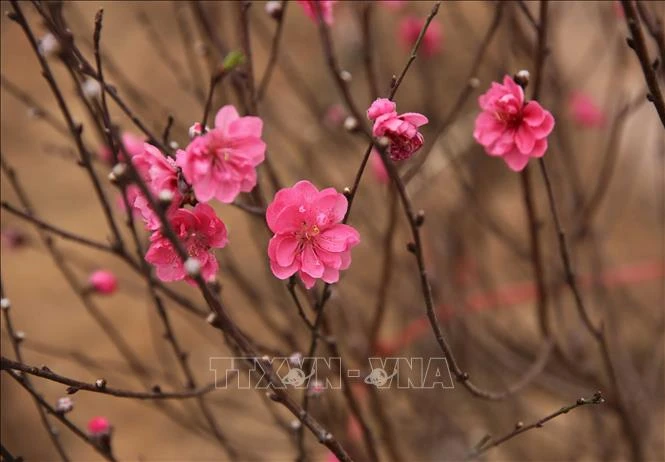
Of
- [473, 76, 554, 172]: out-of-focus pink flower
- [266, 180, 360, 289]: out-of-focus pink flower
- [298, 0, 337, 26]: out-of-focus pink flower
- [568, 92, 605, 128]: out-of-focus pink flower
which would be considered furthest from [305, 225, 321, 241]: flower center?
[568, 92, 605, 128]: out-of-focus pink flower

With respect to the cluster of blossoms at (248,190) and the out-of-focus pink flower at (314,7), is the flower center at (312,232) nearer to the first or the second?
the cluster of blossoms at (248,190)

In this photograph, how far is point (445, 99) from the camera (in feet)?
13.5

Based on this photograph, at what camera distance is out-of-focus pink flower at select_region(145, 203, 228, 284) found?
2.80ft

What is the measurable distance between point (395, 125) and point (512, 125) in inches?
8.7

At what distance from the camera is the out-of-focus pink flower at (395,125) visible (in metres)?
0.86

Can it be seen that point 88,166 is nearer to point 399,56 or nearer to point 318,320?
point 318,320

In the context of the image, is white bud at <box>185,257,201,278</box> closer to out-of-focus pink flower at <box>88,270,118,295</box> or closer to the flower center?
the flower center

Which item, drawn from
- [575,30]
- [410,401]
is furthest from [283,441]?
[575,30]

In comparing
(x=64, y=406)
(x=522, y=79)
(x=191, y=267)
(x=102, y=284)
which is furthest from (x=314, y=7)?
(x=102, y=284)

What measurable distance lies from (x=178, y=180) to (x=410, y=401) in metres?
1.46

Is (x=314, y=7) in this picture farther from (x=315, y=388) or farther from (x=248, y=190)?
(x=315, y=388)

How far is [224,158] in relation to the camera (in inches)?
32.1

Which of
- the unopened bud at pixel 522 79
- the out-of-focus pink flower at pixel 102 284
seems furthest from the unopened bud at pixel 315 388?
the out-of-focus pink flower at pixel 102 284

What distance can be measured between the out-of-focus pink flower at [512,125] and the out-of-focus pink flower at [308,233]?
23cm
